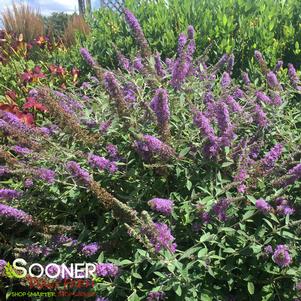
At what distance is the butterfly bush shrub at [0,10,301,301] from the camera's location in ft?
6.91

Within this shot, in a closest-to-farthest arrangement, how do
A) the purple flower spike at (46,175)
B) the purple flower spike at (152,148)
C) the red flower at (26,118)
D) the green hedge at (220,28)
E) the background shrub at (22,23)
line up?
1. the purple flower spike at (152,148)
2. the purple flower spike at (46,175)
3. the red flower at (26,118)
4. the green hedge at (220,28)
5. the background shrub at (22,23)

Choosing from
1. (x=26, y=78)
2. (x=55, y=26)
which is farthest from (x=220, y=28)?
(x=55, y=26)

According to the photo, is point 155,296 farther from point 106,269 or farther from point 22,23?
point 22,23

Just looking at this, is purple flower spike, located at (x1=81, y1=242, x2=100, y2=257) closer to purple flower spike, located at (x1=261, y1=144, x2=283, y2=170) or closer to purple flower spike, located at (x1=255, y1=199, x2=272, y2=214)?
purple flower spike, located at (x1=255, y1=199, x2=272, y2=214)

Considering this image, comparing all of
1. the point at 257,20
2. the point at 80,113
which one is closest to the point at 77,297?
the point at 80,113

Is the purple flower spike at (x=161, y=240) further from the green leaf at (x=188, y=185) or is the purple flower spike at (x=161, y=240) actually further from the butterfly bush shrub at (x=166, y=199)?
the green leaf at (x=188, y=185)

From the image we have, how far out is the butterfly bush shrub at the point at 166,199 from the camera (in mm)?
2105

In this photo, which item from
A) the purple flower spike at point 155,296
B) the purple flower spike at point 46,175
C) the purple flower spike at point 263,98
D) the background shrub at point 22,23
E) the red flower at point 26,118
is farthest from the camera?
the background shrub at point 22,23

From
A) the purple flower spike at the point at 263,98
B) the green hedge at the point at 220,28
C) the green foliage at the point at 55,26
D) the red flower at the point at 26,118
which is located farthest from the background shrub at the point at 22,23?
the purple flower spike at the point at 263,98

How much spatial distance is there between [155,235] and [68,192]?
737 millimetres

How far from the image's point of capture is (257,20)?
4.93 m

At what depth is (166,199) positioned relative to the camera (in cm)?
229

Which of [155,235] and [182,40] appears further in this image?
[182,40]

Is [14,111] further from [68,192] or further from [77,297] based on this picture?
[77,297]
